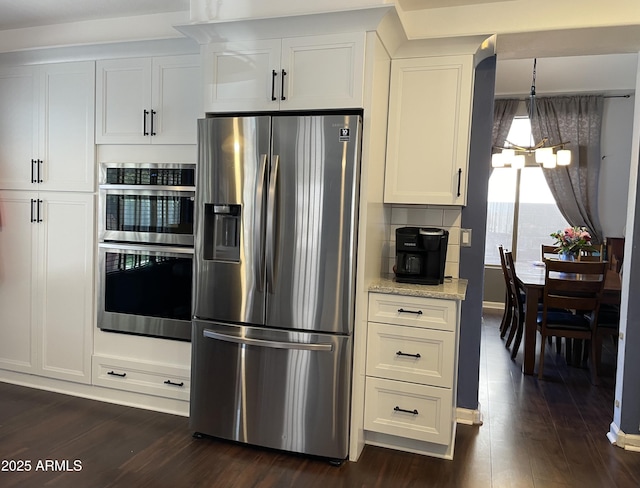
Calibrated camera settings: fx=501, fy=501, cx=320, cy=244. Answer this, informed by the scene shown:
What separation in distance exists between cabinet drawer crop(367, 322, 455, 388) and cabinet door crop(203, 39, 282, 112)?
1.37 m

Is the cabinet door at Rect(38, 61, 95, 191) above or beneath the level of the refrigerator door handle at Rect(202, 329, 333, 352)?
above

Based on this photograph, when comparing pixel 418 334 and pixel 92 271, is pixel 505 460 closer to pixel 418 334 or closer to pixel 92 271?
pixel 418 334

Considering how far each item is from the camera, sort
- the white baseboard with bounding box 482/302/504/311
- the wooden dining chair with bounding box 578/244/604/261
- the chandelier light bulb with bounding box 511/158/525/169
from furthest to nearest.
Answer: the white baseboard with bounding box 482/302/504/311 → the chandelier light bulb with bounding box 511/158/525/169 → the wooden dining chair with bounding box 578/244/604/261

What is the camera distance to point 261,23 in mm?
2561

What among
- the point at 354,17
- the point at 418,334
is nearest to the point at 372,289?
the point at 418,334

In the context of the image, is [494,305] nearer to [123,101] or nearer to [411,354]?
[411,354]

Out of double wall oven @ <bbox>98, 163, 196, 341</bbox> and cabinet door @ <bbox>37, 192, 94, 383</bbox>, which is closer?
double wall oven @ <bbox>98, 163, 196, 341</bbox>

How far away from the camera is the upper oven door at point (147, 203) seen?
10.1 ft

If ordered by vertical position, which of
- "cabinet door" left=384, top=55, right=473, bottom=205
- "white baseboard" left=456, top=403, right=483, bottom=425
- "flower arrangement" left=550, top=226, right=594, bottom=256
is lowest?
"white baseboard" left=456, top=403, right=483, bottom=425

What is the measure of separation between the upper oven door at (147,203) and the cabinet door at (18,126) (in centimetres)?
64

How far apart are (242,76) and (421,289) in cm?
151

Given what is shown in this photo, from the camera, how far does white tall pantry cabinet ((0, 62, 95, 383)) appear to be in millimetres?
3328

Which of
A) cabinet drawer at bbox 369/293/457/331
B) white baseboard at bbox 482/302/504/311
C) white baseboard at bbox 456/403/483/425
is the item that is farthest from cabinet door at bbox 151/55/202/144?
white baseboard at bbox 482/302/504/311

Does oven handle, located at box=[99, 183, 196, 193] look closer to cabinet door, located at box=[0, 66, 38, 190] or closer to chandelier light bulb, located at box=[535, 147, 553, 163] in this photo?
cabinet door, located at box=[0, 66, 38, 190]
